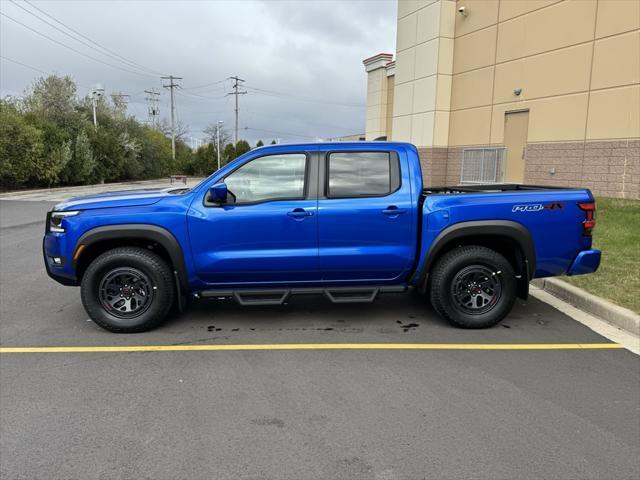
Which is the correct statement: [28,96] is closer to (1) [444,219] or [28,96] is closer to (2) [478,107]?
(2) [478,107]

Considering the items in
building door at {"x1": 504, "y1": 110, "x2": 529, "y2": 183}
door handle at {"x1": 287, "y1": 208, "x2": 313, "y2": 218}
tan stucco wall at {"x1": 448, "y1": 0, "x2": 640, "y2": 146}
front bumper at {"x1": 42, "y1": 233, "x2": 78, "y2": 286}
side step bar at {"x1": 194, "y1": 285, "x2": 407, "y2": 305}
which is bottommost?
Answer: side step bar at {"x1": 194, "y1": 285, "x2": 407, "y2": 305}

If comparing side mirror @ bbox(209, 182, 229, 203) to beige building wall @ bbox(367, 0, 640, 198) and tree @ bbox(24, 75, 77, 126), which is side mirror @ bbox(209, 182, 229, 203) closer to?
beige building wall @ bbox(367, 0, 640, 198)

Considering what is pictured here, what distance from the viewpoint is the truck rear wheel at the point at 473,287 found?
5.24 meters

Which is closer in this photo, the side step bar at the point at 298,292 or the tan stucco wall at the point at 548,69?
the side step bar at the point at 298,292

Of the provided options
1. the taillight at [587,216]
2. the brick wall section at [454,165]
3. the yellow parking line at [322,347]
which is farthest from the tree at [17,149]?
the taillight at [587,216]

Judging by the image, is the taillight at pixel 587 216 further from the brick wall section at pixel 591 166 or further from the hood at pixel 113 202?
the brick wall section at pixel 591 166

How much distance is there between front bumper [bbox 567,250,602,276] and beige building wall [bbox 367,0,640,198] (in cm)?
934

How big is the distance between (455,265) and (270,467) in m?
3.05

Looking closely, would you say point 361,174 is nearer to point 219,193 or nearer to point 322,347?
point 219,193

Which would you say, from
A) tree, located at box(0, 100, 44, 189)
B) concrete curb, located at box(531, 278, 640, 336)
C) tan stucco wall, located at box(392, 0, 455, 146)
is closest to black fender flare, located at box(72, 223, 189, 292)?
concrete curb, located at box(531, 278, 640, 336)

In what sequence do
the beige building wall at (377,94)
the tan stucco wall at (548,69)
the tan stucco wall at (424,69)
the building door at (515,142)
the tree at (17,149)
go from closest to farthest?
the tan stucco wall at (548,69), the building door at (515,142), the tan stucco wall at (424,69), the tree at (17,149), the beige building wall at (377,94)

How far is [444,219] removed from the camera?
5.14 m

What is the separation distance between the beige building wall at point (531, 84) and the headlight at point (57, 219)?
1315 cm

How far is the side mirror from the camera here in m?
4.88
